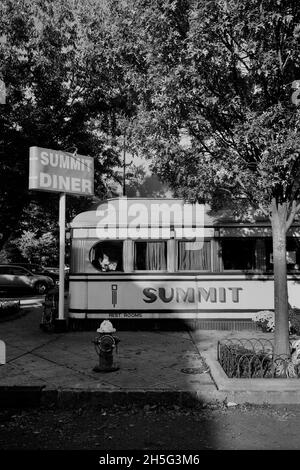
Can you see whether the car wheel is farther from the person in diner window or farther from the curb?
the curb

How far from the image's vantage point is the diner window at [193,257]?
1098cm

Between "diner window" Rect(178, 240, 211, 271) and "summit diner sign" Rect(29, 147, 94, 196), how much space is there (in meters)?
3.02

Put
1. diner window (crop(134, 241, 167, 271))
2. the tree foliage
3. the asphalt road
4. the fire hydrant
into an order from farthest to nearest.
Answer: the tree foliage
diner window (crop(134, 241, 167, 271))
the fire hydrant
the asphalt road

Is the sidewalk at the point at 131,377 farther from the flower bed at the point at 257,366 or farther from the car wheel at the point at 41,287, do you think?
the car wheel at the point at 41,287

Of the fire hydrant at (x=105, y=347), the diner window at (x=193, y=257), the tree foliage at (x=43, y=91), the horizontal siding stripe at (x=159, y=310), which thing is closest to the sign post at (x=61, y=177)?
the horizontal siding stripe at (x=159, y=310)

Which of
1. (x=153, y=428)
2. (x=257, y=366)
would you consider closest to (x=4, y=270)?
(x=257, y=366)

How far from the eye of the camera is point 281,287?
22.9ft

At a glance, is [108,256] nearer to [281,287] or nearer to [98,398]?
[281,287]

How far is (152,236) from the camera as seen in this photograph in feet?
36.0

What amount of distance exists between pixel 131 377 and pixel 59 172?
241 inches

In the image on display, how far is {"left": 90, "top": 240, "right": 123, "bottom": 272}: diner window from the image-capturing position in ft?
36.0

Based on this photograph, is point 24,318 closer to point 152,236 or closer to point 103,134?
point 152,236

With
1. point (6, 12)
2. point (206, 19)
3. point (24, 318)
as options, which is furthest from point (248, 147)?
point (6, 12)

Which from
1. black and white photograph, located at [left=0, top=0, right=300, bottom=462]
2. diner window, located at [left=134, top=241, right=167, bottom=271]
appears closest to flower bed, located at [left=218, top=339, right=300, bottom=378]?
black and white photograph, located at [left=0, top=0, right=300, bottom=462]
